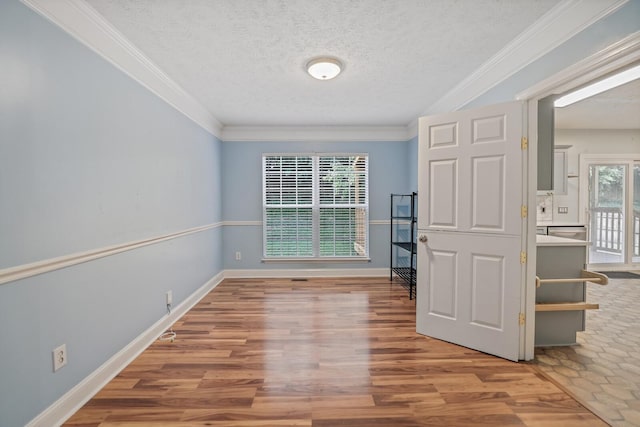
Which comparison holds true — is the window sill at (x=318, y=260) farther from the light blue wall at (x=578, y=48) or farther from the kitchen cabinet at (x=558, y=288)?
the light blue wall at (x=578, y=48)

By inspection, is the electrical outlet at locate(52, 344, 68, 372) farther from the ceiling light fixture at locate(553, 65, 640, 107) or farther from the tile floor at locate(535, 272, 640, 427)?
the ceiling light fixture at locate(553, 65, 640, 107)

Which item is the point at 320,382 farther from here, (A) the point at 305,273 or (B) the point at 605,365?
(A) the point at 305,273

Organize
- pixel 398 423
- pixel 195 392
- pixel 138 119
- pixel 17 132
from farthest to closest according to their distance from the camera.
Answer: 1. pixel 138 119
2. pixel 195 392
3. pixel 398 423
4. pixel 17 132

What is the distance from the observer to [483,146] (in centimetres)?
239

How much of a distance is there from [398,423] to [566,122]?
558cm

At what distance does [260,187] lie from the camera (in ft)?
16.0

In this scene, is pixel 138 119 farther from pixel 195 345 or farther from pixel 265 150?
pixel 265 150

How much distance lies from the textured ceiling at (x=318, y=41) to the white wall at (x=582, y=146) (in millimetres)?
3671

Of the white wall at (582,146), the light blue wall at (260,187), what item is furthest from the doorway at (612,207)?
the light blue wall at (260,187)

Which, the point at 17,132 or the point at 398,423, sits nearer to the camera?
the point at 17,132

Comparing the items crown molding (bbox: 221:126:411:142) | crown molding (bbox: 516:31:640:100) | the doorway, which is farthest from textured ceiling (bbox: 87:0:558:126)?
the doorway

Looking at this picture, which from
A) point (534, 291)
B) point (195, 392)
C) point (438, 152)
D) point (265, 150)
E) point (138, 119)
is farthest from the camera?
point (265, 150)

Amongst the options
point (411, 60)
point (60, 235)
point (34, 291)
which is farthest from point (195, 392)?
point (411, 60)

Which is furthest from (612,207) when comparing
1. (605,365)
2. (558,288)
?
(605,365)
